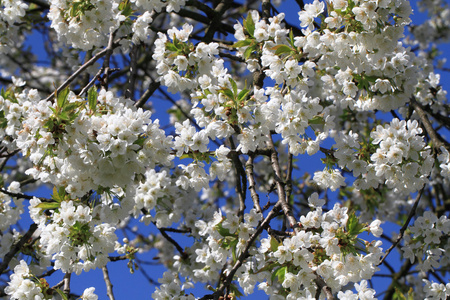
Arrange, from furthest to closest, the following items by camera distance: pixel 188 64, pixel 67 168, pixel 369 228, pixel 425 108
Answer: pixel 425 108 < pixel 188 64 < pixel 369 228 < pixel 67 168

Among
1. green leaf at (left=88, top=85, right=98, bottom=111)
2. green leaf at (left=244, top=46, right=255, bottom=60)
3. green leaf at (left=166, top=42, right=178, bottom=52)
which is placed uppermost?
green leaf at (left=244, top=46, right=255, bottom=60)

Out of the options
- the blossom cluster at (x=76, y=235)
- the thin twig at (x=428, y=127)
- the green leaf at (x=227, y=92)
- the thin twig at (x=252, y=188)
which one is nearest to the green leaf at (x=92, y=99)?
the blossom cluster at (x=76, y=235)

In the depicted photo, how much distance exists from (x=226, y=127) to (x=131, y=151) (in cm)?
51

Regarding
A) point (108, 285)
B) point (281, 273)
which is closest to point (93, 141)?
point (281, 273)

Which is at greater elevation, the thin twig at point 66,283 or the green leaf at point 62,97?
the green leaf at point 62,97

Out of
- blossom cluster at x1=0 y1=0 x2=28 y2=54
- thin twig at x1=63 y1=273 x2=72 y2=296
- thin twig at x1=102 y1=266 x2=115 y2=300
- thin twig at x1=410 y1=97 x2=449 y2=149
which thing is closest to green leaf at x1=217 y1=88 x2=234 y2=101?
thin twig at x1=63 y1=273 x2=72 y2=296

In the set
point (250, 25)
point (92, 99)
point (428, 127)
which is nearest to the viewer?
point (92, 99)

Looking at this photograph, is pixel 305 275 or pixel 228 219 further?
pixel 228 219

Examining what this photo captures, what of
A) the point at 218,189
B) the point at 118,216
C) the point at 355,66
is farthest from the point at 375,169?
the point at 218,189

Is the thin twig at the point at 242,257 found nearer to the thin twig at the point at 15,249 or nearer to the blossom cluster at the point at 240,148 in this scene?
the blossom cluster at the point at 240,148

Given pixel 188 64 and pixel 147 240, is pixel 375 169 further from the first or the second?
pixel 147 240

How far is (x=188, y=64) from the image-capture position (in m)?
2.47

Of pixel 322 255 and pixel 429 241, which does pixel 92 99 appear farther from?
pixel 429 241

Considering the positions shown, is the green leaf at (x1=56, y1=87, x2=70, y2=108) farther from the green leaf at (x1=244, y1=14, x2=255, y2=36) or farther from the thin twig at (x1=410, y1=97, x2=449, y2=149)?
the thin twig at (x1=410, y1=97, x2=449, y2=149)
